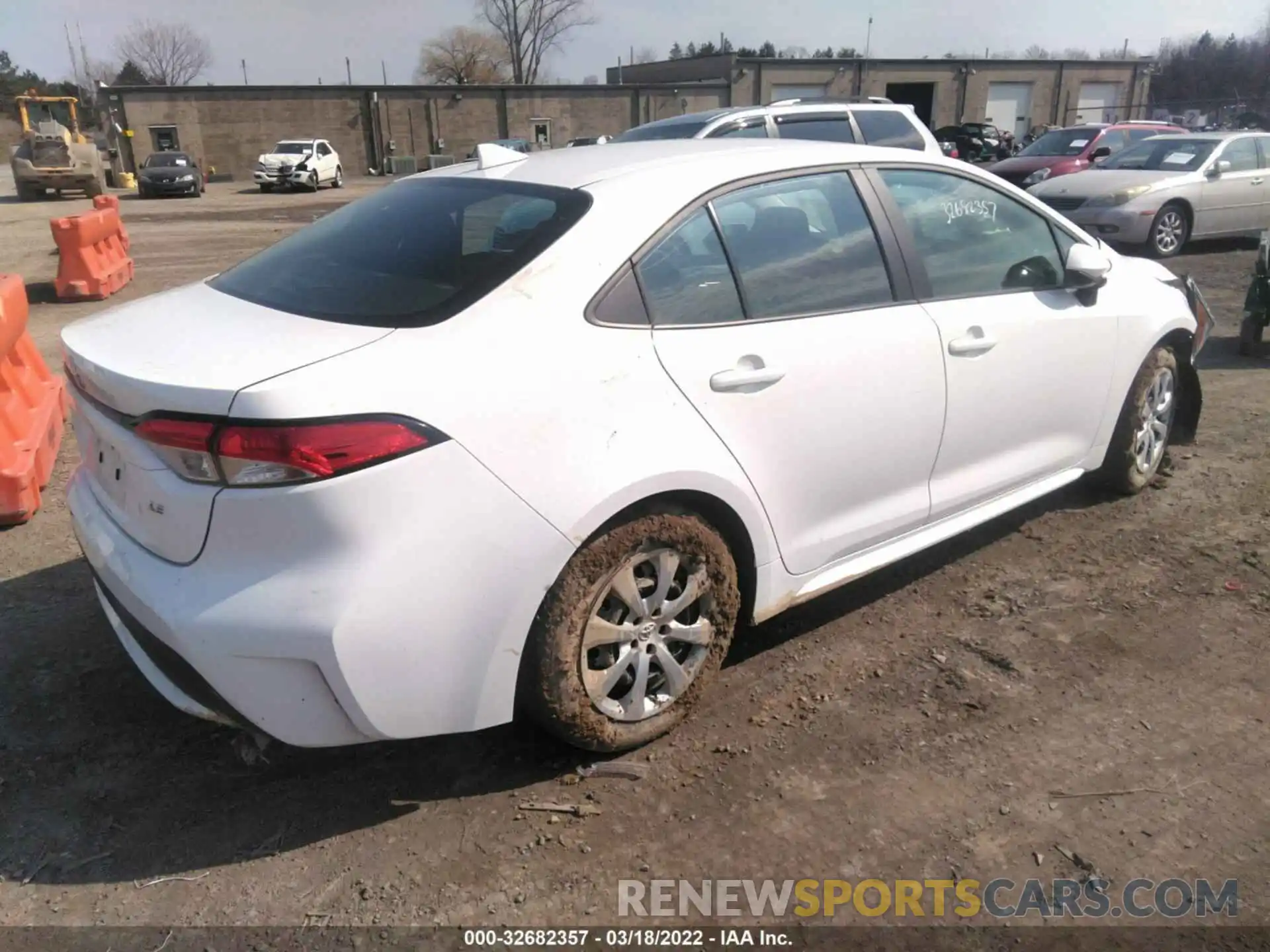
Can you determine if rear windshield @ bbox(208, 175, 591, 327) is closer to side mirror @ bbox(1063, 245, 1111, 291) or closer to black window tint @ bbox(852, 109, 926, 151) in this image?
side mirror @ bbox(1063, 245, 1111, 291)

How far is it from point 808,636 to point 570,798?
48.1 inches

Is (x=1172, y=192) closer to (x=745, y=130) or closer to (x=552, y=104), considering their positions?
(x=745, y=130)

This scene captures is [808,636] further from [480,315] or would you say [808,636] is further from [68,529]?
[68,529]

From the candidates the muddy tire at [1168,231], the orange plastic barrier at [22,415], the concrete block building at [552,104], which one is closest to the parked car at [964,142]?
the concrete block building at [552,104]

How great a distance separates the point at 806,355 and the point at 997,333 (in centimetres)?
100

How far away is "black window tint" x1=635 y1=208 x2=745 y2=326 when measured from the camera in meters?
2.76

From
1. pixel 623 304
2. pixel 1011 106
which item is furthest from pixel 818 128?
pixel 1011 106

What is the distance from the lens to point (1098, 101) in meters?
56.0

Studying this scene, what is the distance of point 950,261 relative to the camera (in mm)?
3564

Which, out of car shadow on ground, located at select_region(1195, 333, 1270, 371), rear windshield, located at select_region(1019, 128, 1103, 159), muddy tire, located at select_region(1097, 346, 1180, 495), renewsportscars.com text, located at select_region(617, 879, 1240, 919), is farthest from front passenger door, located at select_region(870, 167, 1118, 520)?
rear windshield, located at select_region(1019, 128, 1103, 159)

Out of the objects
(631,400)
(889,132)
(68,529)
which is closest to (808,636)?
(631,400)

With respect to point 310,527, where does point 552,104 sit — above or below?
above

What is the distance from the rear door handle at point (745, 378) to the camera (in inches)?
109

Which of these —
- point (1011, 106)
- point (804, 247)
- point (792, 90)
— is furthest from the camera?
point (1011, 106)
